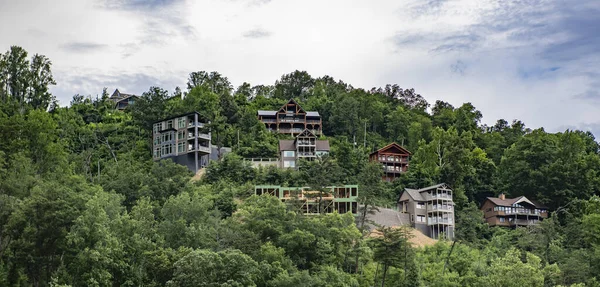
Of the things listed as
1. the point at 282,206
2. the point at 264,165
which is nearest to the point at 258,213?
the point at 282,206

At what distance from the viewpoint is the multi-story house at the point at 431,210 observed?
7894cm

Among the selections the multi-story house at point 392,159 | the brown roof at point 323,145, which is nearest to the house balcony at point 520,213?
the multi-story house at point 392,159

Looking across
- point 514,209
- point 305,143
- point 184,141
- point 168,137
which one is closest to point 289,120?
point 305,143

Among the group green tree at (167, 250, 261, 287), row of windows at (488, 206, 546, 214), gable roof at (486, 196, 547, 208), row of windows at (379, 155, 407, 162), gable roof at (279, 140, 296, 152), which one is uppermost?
gable roof at (279, 140, 296, 152)

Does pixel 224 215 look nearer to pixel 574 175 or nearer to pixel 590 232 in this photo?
pixel 590 232

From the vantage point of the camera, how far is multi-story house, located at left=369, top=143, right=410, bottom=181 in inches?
3548

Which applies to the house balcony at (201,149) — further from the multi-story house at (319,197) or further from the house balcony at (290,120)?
the house balcony at (290,120)

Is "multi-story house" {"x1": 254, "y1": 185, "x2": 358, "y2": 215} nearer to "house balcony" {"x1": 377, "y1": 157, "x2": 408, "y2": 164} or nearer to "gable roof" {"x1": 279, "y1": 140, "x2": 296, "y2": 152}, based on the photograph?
"gable roof" {"x1": 279, "y1": 140, "x2": 296, "y2": 152}

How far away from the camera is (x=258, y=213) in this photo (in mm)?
62031

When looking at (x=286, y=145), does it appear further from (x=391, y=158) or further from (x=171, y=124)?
(x=171, y=124)

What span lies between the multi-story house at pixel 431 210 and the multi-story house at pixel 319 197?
6.85 meters

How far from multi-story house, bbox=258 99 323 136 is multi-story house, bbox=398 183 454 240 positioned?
21.6m

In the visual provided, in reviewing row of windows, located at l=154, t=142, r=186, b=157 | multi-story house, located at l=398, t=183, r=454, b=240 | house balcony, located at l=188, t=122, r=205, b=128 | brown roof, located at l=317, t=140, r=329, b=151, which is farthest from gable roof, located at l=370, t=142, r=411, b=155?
row of windows, located at l=154, t=142, r=186, b=157

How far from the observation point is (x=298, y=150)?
87750 millimetres
